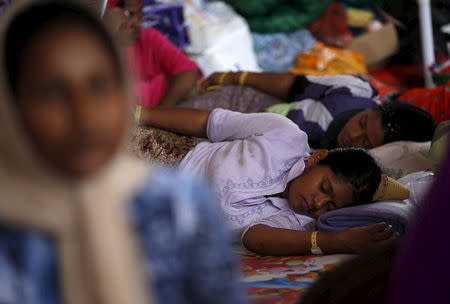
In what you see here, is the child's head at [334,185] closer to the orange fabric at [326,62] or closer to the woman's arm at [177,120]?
Answer: the woman's arm at [177,120]

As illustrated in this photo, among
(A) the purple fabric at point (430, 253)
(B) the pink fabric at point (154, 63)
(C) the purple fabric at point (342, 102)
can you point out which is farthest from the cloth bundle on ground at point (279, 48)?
(A) the purple fabric at point (430, 253)

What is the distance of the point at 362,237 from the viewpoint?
1.67 m

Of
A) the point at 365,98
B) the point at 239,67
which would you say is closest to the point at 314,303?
the point at 365,98

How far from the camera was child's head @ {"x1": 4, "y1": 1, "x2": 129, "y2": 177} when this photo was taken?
707 millimetres

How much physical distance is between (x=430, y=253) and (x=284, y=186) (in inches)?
37.1

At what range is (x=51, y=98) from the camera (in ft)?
2.34

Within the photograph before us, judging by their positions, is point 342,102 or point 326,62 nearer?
point 342,102

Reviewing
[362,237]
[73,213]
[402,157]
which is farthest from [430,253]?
[402,157]

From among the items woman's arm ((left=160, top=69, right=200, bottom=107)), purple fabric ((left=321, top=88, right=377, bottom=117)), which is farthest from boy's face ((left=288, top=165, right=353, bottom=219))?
woman's arm ((left=160, top=69, right=200, bottom=107))

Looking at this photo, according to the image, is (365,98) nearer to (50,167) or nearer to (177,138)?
(177,138)

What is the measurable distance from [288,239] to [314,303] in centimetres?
58

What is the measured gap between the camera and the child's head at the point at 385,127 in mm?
2352

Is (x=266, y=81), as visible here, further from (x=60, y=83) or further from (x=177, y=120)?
(x=60, y=83)

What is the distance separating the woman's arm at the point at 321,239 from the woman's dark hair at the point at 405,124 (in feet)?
2.41
